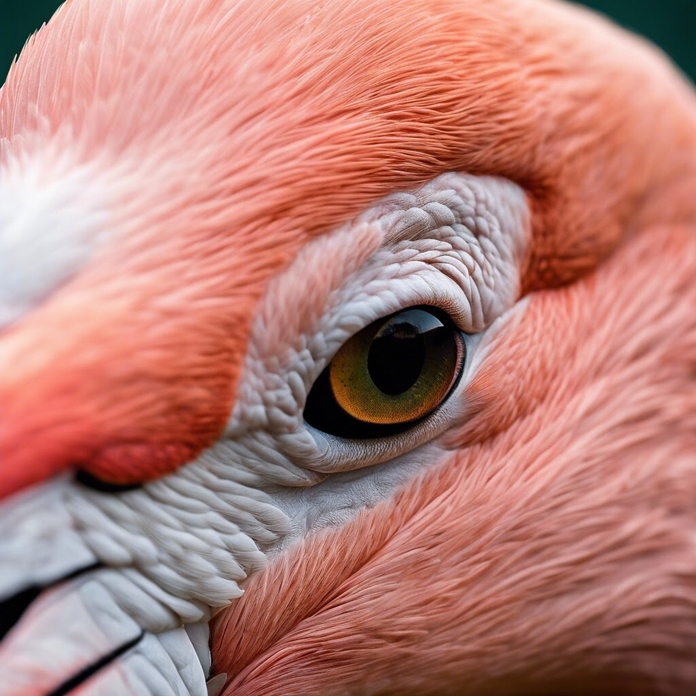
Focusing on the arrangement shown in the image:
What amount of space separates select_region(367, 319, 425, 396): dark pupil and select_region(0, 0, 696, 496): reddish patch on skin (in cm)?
19

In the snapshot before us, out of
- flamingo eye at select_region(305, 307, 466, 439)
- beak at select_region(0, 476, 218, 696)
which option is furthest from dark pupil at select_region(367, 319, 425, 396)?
beak at select_region(0, 476, 218, 696)

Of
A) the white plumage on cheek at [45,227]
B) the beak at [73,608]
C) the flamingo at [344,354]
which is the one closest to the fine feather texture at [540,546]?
the flamingo at [344,354]

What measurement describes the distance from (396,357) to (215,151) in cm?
39

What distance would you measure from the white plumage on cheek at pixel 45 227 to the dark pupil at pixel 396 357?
42 cm

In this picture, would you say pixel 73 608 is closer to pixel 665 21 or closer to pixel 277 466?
pixel 277 466

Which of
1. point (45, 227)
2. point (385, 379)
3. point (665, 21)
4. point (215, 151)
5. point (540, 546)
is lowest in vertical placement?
point (540, 546)

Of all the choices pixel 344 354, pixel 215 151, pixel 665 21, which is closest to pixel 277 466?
pixel 344 354

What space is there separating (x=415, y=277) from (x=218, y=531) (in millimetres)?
458

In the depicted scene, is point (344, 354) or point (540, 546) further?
point (540, 546)

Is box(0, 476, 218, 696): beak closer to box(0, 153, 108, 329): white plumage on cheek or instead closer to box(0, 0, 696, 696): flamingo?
box(0, 0, 696, 696): flamingo

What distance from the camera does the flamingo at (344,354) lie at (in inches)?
43.3

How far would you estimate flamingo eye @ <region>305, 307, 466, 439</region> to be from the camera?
1273 millimetres

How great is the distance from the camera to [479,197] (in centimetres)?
136

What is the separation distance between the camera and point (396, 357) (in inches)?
51.3
